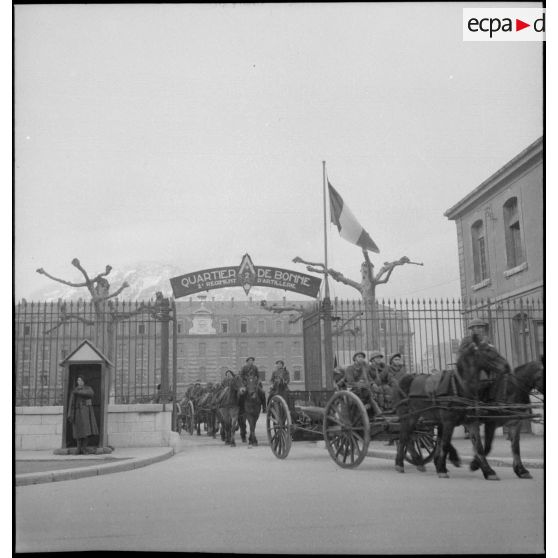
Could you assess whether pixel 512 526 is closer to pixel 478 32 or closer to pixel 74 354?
pixel 478 32

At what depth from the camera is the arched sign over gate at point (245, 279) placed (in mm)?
14930

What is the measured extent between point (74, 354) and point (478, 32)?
882cm

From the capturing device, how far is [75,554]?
5836 mm

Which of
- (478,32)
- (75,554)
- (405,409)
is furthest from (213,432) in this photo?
(478,32)

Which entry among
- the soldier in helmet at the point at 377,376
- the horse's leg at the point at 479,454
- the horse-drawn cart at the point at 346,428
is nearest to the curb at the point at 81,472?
the horse-drawn cart at the point at 346,428

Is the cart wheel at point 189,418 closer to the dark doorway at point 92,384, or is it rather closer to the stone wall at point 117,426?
the stone wall at point 117,426

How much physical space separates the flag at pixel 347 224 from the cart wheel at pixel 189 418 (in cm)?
753

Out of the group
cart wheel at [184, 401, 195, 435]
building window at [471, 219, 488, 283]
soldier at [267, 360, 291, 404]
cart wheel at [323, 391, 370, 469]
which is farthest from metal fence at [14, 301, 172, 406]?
building window at [471, 219, 488, 283]

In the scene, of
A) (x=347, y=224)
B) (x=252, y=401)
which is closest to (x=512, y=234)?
(x=347, y=224)

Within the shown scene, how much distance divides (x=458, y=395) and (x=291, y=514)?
303 cm

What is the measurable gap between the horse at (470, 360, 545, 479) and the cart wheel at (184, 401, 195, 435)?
523 inches

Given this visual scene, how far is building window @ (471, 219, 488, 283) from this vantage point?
17.3 m

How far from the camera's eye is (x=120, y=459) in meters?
11.2

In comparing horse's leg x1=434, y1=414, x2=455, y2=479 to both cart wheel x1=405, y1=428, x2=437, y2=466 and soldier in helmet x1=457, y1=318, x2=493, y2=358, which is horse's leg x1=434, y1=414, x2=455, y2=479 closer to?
cart wheel x1=405, y1=428, x2=437, y2=466
